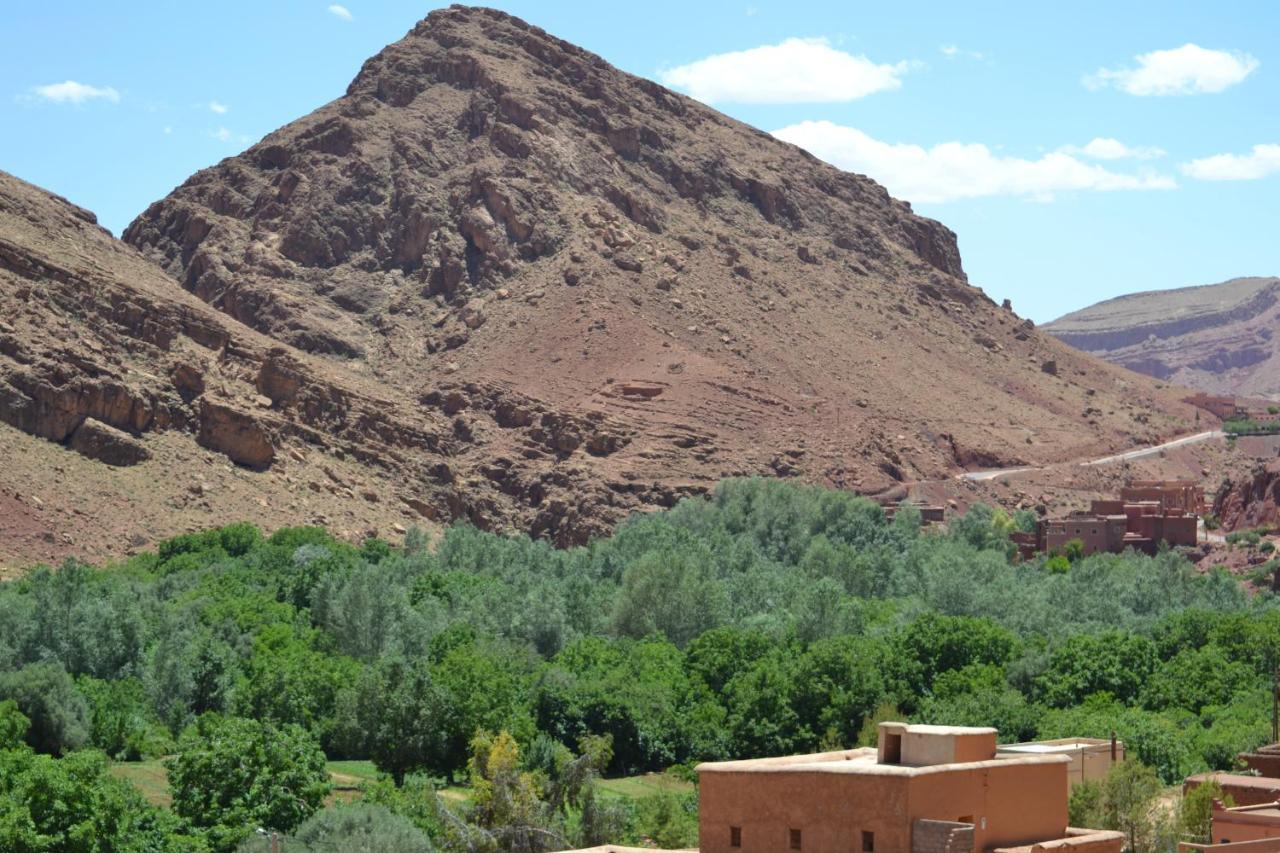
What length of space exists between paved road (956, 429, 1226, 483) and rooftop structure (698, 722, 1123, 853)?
8335 cm

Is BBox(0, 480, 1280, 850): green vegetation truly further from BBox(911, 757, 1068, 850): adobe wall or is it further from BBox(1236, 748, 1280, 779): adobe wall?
BBox(911, 757, 1068, 850): adobe wall

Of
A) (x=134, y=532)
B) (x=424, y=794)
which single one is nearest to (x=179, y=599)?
(x=134, y=532)

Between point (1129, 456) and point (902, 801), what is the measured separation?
3796 inches

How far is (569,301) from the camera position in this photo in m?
109

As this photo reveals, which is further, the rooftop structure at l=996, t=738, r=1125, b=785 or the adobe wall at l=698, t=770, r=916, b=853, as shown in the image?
the rooftop structure at l=996, t=738, r=1125, b=785

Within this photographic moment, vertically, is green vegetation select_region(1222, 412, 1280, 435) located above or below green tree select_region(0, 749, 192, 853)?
above

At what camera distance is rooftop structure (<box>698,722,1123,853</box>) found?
2386 cm

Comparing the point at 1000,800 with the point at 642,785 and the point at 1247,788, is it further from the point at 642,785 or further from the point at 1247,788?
the point at 642,785

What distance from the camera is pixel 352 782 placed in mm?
52281

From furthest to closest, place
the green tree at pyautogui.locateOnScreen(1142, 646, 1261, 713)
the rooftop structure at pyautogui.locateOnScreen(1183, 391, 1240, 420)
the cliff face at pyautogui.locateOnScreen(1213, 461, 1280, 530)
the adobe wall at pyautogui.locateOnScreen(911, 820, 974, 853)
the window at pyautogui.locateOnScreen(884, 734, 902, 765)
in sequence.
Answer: the rooftop structure at pyautogui.locateOnScreen(1183, 391, 1240, 420), the cliff face at pyautogui.locateOnScreen(1213, 461, 1280, 530), the green tree at pyautogui.locateOnScreen(1142, 646, 1261, 713), the window at pyautogui.locateOnScreen(884, 734, 902, 765), the adobe wall at pyautogui.locateOnScreen(911, 820, 974, 853)

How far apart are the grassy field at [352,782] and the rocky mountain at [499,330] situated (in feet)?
94.0

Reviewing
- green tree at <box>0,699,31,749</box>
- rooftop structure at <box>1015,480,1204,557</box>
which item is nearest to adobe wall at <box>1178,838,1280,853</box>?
green tree at <box>0,699,31,749</box>

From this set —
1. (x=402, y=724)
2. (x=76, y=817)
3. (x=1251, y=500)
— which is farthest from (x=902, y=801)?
(x=1251, y=500)

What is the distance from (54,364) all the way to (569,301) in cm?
2811
